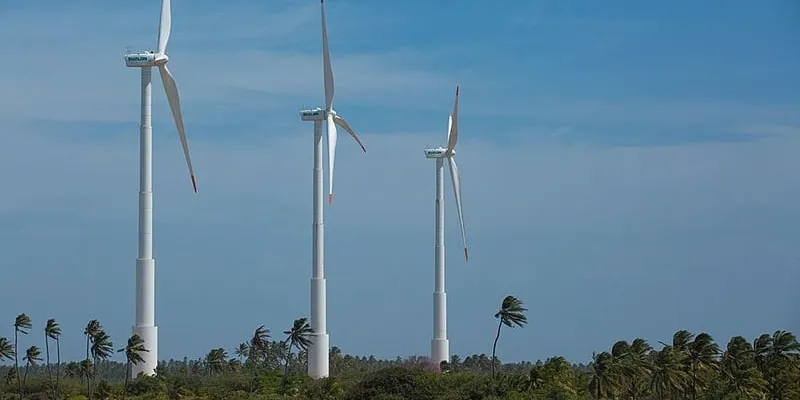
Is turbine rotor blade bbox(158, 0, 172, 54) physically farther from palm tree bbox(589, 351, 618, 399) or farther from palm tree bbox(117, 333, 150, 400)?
palm tree bbox(589, 351, 618, 399)

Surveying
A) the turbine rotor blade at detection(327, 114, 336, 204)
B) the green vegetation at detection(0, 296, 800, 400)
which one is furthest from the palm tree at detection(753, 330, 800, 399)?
the turbine rotor blade at detection(327, 114, 336, 204)

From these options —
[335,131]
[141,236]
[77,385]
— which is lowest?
[77,385]

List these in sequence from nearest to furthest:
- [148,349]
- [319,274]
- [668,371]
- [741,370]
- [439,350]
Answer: [668,371], [741,370], [148,349], [319,274], [439,350]

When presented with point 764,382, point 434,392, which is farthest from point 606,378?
point 434,392

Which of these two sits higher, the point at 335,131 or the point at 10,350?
the point at 335,131

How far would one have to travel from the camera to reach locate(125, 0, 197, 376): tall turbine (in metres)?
103

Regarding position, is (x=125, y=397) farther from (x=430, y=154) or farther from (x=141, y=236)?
(x=430, y=154)

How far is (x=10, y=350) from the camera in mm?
120438

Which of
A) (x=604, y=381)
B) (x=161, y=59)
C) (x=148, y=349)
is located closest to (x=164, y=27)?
(x=161, y=59)

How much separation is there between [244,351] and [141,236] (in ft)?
212

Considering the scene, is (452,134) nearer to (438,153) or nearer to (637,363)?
(438,153)

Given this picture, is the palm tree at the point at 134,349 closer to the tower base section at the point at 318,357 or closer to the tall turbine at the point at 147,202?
the tall turbine at the point at 147,202

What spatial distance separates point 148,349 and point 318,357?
21756 mm

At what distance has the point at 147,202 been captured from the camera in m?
105
